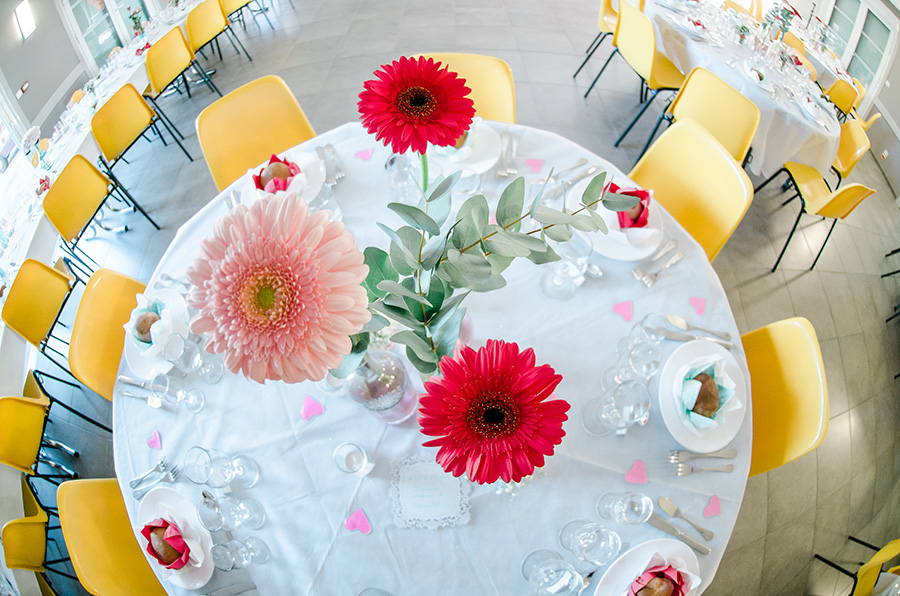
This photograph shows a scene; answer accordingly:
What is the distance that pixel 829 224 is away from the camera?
3023 millimetres

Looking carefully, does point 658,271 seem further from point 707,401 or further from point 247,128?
point 247,128

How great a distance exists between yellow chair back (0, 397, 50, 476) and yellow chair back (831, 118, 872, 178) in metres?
3.91

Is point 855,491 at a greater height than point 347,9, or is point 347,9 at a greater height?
point 347,9

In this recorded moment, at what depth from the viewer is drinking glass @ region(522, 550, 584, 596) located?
122 cm

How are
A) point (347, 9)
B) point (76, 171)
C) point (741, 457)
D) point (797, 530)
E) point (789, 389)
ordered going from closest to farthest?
point (741, 457), point (789, 389), point (797, 530), point (76, 171), point (347, 9)

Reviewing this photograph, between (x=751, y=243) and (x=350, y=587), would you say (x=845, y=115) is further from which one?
(x=350, y=587)

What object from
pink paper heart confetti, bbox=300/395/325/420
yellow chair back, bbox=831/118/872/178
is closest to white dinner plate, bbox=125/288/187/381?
pink paper heart confetti, bbox=300/395/325/420

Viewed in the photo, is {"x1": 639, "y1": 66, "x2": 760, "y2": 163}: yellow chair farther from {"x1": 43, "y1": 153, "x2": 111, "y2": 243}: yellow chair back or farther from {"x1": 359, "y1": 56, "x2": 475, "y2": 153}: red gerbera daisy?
{"x1": 43, "y1": 153, "x2": 111, "y2": 243}: yellow chair back

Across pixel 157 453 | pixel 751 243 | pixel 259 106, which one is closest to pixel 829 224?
pixel 751 243

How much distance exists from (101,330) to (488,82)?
179 cm

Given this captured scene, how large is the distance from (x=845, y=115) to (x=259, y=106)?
3194 mm

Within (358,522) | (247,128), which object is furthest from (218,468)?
(247,128)

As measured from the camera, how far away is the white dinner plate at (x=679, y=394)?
4.52 feet

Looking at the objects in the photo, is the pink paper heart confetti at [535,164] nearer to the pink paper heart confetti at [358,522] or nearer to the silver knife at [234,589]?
the pink paper heart confetti at [358,522]
